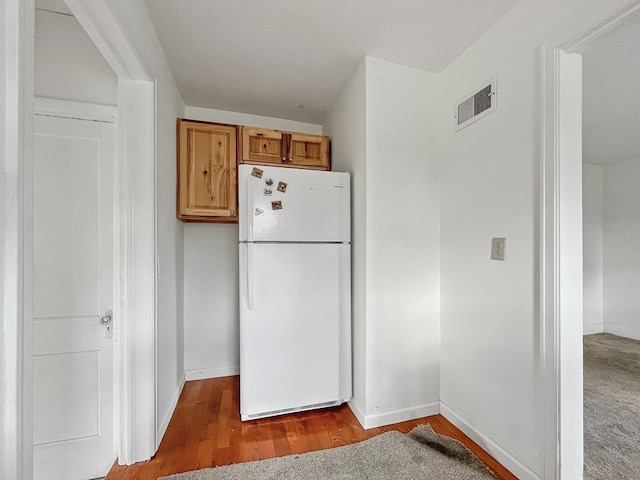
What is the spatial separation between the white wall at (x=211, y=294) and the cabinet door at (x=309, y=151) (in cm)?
70

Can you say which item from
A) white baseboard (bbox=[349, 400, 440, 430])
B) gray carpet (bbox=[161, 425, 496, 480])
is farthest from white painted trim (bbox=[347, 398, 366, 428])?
gray carpet (bbox=[161, 425, 496, 480])

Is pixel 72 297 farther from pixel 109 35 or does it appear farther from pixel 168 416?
pixel 109 35

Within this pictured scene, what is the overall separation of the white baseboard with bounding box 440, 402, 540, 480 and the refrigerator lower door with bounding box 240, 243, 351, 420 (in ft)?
2.31

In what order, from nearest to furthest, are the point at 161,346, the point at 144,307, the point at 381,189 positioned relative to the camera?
the point at 144,307 < the point at 161,346 < the point at 381,189

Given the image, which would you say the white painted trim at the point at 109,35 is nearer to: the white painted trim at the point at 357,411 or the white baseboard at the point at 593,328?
the white painted trim at the point at 357,411

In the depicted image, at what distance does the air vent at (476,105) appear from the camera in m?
1.63

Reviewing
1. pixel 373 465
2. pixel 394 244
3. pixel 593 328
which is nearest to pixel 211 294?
pixel 394 244

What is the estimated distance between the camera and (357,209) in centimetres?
204

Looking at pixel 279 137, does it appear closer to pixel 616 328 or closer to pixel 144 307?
pixel 144 307

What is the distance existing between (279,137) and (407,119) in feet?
3.32

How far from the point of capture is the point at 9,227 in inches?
24.6

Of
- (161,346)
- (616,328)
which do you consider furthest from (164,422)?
(616,328)

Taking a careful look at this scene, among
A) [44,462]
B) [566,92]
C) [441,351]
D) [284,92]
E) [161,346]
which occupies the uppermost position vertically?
[284,92]

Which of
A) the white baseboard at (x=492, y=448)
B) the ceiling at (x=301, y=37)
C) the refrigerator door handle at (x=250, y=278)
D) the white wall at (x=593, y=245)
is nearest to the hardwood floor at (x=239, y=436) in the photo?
the white baseboard at (x=492, y=448)
